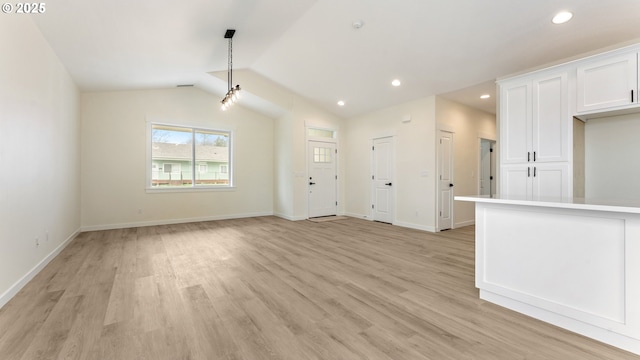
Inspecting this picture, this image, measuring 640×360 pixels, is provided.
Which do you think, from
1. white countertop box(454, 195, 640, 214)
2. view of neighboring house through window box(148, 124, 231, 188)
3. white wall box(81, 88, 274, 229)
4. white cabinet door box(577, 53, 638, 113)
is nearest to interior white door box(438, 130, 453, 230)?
white cabinet door box(577, 53, 638, 113)

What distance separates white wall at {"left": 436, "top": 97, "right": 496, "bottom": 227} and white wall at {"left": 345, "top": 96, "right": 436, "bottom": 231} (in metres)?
0.42

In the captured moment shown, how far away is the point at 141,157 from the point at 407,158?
607 cm

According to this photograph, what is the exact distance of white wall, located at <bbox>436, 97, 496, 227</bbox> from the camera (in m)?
5.55

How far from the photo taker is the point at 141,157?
19.2 feet

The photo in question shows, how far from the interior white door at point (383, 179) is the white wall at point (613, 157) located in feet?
10.7

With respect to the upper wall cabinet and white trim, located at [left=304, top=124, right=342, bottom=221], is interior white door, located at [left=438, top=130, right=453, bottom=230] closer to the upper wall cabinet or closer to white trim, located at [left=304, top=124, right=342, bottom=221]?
the upper wall cabinet

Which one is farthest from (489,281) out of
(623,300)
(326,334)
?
(326,334)

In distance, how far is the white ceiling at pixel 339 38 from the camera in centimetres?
293

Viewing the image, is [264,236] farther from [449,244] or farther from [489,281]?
[489,281]

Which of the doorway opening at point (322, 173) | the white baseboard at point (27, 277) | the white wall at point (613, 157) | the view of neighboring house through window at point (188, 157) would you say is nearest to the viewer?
the white baseboard at point (27, 277)

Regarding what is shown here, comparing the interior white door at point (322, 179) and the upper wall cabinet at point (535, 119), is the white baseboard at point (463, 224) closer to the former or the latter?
the upper wall cabinet at point (535, 119)

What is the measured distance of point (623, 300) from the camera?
5.43 ft

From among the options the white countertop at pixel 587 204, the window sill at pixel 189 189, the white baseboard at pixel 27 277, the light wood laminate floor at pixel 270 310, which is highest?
the white countertop at pixel 587 204

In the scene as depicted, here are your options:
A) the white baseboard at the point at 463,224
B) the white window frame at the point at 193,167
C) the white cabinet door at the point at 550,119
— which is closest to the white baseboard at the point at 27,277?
the white window frame at the point at 193,167
